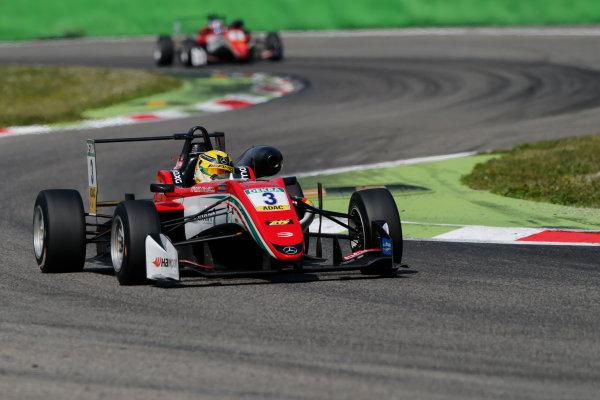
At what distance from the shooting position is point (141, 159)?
50.5 ft

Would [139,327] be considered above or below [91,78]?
below

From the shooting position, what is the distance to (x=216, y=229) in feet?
28.1

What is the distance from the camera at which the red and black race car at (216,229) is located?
7.85 m

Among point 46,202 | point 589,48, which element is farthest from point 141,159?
point 589,48

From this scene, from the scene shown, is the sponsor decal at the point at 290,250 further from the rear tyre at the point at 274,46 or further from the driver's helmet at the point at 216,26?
the driver's helmet at the point at 216,26

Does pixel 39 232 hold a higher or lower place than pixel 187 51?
lower

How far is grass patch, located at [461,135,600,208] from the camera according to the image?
12062mm

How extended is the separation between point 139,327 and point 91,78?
19.1m

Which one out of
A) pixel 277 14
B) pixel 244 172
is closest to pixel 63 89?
pixel 277 14

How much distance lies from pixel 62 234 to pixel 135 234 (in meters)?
0.93

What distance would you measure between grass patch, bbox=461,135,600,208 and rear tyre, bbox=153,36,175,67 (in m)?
14.3

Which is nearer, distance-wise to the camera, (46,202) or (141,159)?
(46,202)

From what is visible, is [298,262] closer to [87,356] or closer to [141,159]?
[87,356]

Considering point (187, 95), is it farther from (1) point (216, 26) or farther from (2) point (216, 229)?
(2) point (216, 229)
